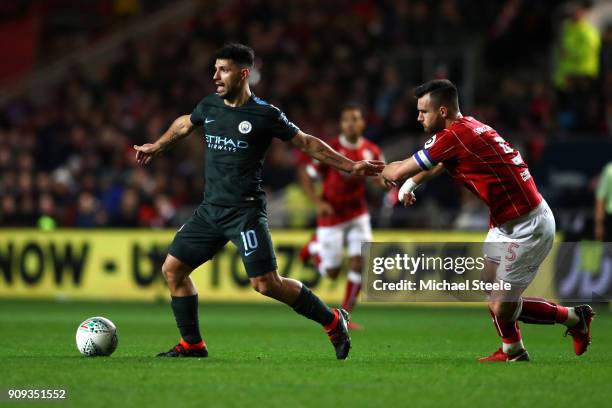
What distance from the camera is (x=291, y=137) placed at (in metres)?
9.47

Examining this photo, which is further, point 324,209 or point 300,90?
point 300,90

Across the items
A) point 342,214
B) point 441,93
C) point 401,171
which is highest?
point 441,93

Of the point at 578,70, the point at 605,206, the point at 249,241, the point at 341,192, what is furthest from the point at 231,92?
the point at 578,70

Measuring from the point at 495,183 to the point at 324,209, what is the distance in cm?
564

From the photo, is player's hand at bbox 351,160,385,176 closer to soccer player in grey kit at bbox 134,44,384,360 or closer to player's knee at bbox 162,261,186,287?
soccer player in grey kit at bbox 134,44,384,360

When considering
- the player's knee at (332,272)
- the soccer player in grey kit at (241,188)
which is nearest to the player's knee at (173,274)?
the soccer player in grey kit at (241,188)

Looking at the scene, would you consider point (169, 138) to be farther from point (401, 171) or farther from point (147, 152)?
point (401, 171)

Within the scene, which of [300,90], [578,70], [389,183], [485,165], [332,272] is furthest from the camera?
[300,90]

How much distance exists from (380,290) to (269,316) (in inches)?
224

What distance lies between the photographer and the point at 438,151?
9.12 m

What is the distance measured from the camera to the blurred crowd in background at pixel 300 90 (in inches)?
827

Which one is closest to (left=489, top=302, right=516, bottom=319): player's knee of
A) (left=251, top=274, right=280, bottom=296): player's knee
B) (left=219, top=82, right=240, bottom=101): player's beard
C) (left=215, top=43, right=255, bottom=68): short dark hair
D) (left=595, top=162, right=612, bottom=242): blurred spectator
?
(left=251, top=274, right=280, bottom=296): player's knee

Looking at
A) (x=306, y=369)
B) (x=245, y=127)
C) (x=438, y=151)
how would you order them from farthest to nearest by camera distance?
(x=245, y=127) → (x=438, y=151) → (x=306, y=369)

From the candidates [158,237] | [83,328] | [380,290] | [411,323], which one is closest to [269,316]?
[411,323]
